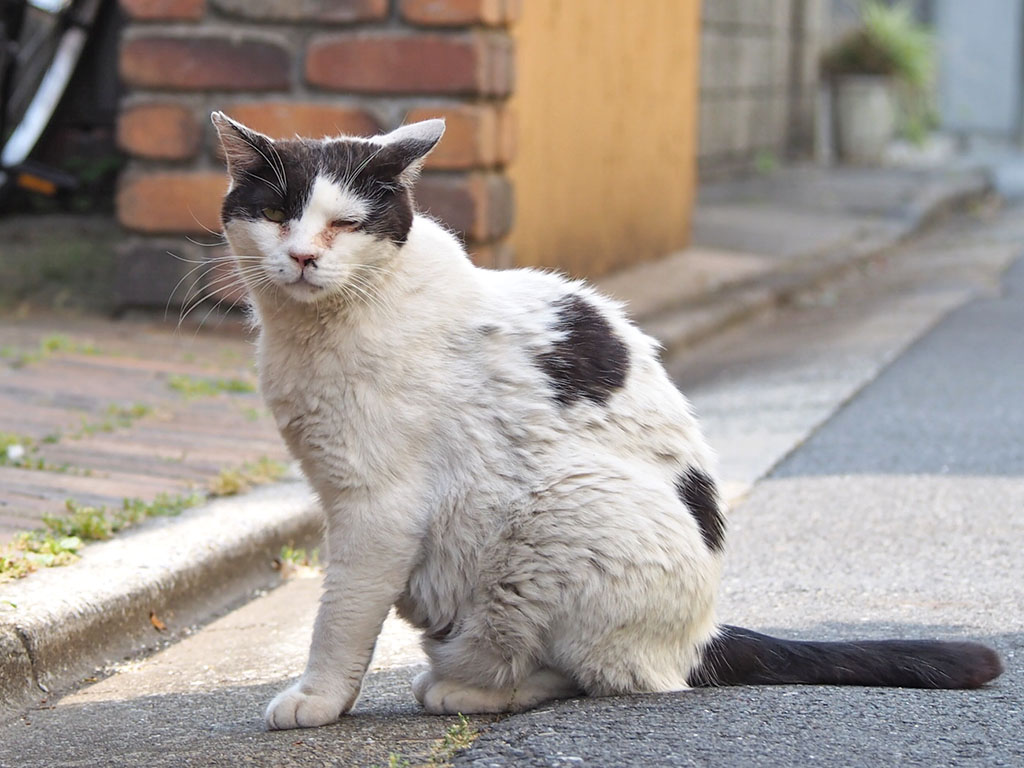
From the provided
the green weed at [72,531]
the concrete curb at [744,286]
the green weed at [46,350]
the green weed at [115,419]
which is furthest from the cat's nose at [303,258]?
the green weed at [46,350]

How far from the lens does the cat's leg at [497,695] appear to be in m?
2.62

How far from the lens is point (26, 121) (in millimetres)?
6902

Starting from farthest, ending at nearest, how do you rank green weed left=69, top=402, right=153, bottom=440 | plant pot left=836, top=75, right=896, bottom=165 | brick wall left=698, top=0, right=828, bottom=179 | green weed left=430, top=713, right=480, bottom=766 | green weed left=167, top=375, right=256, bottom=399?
plant pot left=836, top=75, right=896, bottom=165 < brick wall left=698, top=0, right=828, bottom=179 < green weed left=167, top=375, right=256, bottom=399 < green weed left=69, top=402, right=153, bottom=440 < green weed left=430, top=713, right=480, bottom=766

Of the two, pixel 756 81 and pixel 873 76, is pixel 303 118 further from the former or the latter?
pixel 873 76

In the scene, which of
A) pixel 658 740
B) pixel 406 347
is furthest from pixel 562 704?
pixel 406 347

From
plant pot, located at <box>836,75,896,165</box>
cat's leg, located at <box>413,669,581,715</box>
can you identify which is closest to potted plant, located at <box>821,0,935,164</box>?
plant pot, located at <box>836,75,896,165</box>

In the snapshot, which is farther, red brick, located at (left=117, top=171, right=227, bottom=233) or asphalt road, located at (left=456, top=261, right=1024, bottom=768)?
red brick, located at (left=117, top=171, right=227, bottom=233)

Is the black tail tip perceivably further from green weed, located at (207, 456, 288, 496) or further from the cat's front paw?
green weed, located at (207, 456, 288, 496)

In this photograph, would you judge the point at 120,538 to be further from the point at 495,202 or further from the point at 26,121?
the point at 26,121

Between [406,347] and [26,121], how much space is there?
16.4 feet

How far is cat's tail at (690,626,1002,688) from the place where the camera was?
101 inches

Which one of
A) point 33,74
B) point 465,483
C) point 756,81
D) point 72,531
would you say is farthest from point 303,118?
point 756,81

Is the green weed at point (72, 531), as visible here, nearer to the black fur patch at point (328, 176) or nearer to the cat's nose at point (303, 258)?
the black fur patch at point (328, 176)

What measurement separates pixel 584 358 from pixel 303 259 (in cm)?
59
